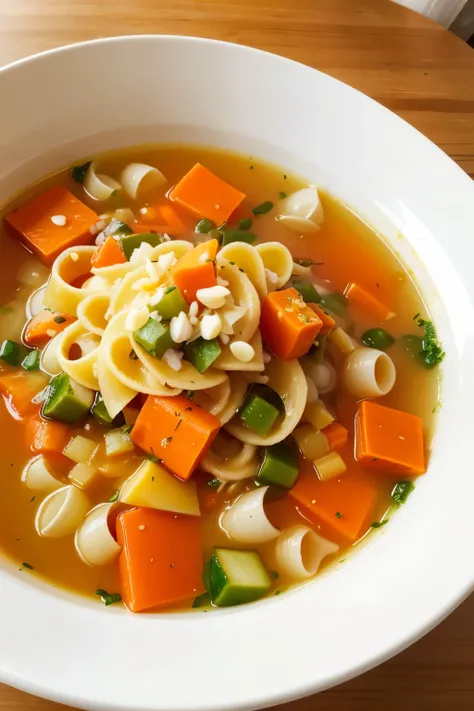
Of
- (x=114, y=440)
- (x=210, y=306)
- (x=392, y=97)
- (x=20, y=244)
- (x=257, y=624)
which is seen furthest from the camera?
(x=392, y=97)

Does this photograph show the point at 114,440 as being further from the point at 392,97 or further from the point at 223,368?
the point at 392,97

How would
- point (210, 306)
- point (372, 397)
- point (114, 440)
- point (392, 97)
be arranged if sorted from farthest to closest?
point (392, 97)
point (372, 397)
point (114, 440)
point (210, 306)

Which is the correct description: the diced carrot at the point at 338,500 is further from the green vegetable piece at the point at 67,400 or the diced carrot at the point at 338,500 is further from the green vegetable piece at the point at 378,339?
the green vegetable piece at the point at 67,400

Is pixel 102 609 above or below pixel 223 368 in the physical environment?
below

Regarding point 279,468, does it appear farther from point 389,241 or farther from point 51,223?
point 51,223

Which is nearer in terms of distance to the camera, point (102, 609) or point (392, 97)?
point (102, 609)

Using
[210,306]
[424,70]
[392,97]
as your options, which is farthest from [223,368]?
[424,70]

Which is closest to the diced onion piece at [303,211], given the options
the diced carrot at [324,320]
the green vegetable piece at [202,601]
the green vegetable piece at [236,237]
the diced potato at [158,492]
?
the green vegetable piece at [236,237]
